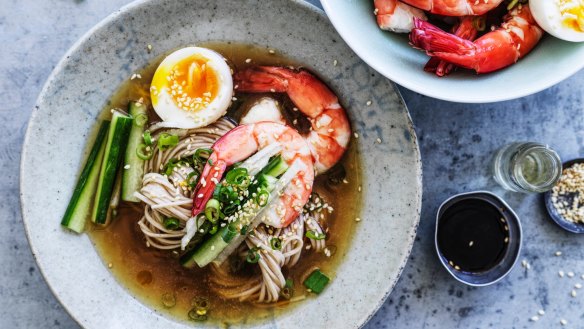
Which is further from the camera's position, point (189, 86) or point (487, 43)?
point (189, 86)

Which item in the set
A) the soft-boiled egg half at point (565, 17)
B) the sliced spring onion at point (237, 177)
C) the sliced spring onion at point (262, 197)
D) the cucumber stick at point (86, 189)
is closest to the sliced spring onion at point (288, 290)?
the sliced spring onion at point (262, 197)

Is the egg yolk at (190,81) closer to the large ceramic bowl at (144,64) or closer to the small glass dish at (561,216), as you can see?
the large ceramic bowl at (144,64)

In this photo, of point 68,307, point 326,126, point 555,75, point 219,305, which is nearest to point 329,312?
point 219,305

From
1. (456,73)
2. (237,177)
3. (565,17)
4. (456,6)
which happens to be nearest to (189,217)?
(237,177)

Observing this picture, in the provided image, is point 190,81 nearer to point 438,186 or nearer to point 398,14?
point 398,14

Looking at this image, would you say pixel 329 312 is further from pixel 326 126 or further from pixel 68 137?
pixel 68 137

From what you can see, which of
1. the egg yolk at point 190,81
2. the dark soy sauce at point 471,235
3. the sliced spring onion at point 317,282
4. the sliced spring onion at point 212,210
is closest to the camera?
the sliced spring onion at point 212,210
